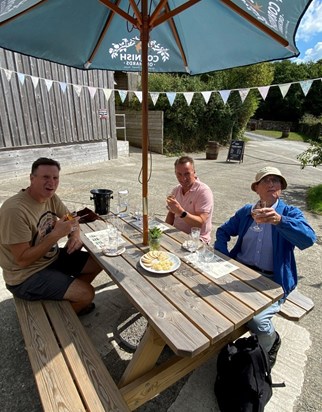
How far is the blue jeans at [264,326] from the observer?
6.06ft

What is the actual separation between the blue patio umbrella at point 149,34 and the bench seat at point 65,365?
0.90m

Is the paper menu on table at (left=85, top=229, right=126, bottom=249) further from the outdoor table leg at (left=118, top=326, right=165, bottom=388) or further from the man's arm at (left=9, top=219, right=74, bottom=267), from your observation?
the outdoor table leg at (left=118, top=326, right=165, bottom=388)

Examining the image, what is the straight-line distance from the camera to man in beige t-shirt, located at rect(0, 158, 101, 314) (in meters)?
1.93

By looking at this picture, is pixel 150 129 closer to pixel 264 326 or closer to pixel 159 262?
pixel 159 262

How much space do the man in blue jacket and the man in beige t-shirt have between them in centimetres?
135

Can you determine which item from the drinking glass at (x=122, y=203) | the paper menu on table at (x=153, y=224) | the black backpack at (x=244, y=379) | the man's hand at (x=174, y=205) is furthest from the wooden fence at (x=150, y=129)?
the black backpack at (x=244, y=379)

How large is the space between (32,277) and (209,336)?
4.82 ft

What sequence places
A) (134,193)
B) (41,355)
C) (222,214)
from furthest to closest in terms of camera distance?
(134,193) < (222,214) < (41,355)

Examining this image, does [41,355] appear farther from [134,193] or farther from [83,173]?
[83,173]

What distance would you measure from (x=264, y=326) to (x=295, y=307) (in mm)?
418

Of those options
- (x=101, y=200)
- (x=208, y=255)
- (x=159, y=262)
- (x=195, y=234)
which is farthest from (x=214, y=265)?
(x=101, y=200)

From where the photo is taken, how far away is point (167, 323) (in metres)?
1.39

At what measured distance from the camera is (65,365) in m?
1.50

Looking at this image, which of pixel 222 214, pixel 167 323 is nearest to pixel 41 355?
pixel 167 323
